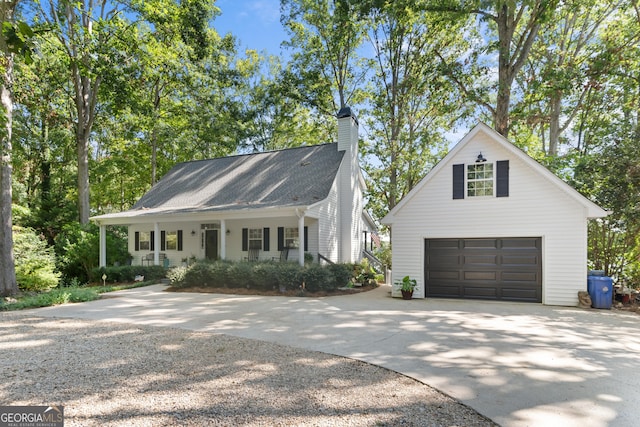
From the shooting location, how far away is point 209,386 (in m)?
3.68

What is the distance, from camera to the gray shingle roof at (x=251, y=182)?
1499 centimetres

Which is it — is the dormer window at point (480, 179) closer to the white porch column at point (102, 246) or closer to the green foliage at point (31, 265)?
the green foliage at point (31, 265)

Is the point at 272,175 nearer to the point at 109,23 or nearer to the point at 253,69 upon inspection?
the point at 109,23

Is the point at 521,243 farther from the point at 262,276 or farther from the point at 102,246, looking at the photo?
the point at 102,246

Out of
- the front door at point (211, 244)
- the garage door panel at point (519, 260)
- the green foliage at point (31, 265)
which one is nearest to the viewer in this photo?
the garage door panel at point (519, 260)

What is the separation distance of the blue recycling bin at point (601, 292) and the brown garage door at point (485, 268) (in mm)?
1242

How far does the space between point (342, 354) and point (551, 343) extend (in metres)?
3.67

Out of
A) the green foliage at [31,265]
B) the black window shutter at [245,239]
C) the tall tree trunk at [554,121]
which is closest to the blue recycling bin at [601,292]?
the tall tree trunk at [554,121]

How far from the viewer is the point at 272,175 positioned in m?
17.0

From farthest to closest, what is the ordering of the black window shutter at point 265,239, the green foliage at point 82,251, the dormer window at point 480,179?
the green foliage at point 82,251
the black window shutter at point 265,239
the dormer window at point 480,179

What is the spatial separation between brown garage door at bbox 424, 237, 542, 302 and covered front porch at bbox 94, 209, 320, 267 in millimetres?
5435

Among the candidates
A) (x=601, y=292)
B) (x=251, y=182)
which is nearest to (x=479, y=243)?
(x=601, y=292)

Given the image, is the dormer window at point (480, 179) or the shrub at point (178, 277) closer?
the dormer window at point (480, 179)

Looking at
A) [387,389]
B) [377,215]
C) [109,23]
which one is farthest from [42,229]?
[387,389]
